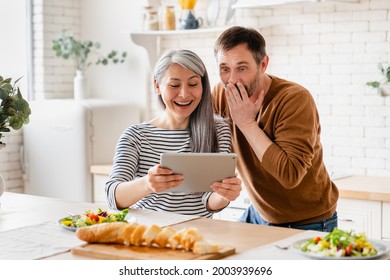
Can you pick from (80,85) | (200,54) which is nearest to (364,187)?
(200,54)

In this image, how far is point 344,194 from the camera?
407 centimetres

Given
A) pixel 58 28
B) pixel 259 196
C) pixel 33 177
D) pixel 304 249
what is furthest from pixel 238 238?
pixel 58 28

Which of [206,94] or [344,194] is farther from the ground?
[206,94]

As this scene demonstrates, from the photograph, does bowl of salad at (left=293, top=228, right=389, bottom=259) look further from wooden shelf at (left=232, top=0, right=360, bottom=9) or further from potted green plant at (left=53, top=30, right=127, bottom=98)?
potted green plant at (left=53, top=30, right=127, bottom=98)

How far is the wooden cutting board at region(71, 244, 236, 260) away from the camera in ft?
7.29

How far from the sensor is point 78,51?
584cm

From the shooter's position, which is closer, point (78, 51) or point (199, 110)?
point (199, 110)

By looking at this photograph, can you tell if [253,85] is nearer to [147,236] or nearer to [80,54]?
[147,236]

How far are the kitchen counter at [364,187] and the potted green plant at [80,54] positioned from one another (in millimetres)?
2282

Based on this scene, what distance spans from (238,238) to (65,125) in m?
3.24

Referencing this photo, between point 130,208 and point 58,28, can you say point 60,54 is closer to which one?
point 58,28

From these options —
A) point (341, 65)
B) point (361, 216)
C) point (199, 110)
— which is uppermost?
point (341, 65)

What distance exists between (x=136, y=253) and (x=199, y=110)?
106cm
